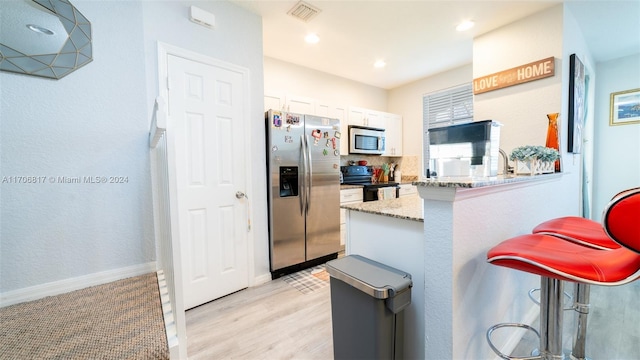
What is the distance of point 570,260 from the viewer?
84 centimetres

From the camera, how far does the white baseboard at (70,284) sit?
1.25 metres

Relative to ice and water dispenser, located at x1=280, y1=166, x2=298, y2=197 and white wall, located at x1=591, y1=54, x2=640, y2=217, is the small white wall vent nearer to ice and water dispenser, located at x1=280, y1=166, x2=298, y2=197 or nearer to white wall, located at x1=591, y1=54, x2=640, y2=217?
ice and water dispenser, located at x1=280, y1=166, x2=298, y2=197

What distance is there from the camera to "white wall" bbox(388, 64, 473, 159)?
3936 millimetres

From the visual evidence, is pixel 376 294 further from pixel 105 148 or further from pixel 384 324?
pixel 105 148

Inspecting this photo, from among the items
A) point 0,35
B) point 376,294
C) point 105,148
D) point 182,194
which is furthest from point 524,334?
point 0,35

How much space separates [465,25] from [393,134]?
2072 millimetres

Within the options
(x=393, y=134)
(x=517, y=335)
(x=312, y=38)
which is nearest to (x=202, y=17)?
(x=312, y=38)

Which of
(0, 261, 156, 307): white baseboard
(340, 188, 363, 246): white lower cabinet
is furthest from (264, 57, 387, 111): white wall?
(0, 261, 156, 307): white baseboard

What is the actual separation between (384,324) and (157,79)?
2.18m

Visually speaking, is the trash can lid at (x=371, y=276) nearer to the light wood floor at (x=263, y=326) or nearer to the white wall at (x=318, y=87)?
the light wood floor at (x=263, y=326)

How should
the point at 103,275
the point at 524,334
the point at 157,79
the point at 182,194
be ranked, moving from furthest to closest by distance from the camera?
1. the point at 182,194
2. the point at 157,79
3. the point at 524,334
4. the point at 103,275

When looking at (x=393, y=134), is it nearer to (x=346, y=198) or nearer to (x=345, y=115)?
(x=345, y=115)

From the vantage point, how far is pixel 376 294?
3.42 ft

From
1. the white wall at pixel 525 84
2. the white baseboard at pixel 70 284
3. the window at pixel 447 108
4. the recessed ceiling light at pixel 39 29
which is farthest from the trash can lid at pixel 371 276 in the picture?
the window at pixel 447 108
